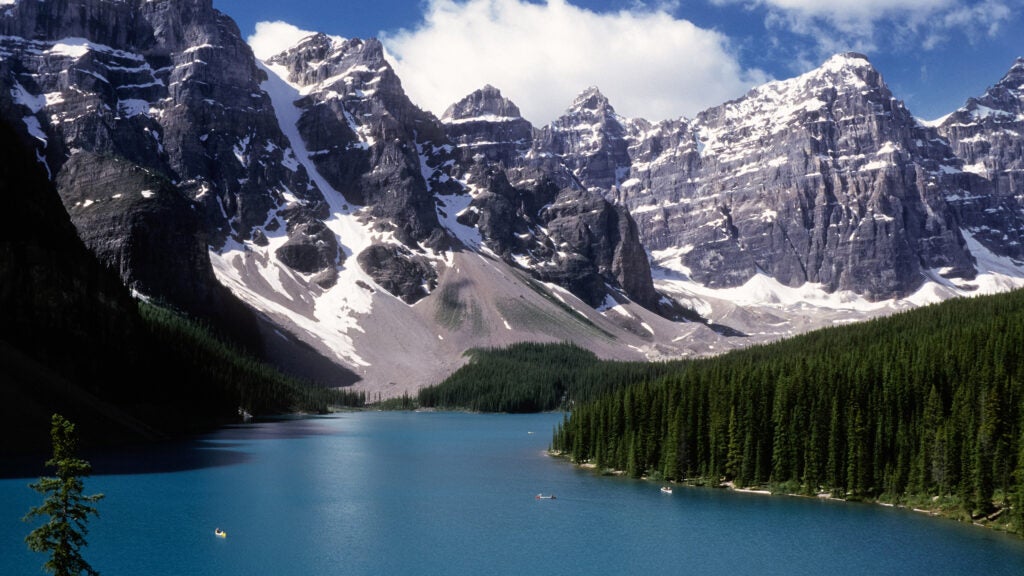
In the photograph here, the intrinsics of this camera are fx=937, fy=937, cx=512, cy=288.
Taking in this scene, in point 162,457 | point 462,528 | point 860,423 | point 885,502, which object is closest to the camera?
point 462,528

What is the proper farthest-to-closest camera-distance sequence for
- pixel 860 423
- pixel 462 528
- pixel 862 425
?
1. pixel 862 425
2. pixel 860 423
3. pixel 462 528

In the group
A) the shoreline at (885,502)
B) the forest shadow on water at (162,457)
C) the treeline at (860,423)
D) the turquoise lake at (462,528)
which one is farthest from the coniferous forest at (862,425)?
the forest shadow on water at (162,457)

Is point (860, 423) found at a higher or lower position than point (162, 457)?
higher

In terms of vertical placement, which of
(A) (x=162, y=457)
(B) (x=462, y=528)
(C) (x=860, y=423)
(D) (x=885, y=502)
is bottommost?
(B) (x=462, y=528)

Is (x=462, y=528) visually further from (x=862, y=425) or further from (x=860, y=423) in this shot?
(x=862, y=425)

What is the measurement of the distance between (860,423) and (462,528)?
3948cm

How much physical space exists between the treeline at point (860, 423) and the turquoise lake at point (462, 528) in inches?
156

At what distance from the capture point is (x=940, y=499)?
80.8m

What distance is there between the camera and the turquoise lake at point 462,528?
Answer: 63.1 meters

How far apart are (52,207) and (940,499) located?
13260 centimetres

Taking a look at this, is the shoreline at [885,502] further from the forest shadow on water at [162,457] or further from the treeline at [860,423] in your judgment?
the forest shadow on water at [162,457]

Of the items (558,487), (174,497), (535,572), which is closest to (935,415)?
(558,487)

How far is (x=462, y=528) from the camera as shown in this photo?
75.8 m

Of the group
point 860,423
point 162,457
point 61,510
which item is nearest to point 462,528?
point 860,423
